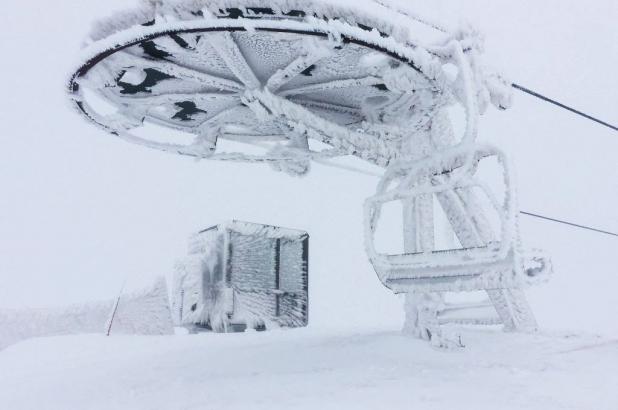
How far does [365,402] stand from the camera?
3160 millimetres

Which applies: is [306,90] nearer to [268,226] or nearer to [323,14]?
[323,14]

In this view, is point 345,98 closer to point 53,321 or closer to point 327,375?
point 327,375

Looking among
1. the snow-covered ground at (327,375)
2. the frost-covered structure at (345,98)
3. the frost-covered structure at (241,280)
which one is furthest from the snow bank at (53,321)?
the frost-covered structure at (345,98)

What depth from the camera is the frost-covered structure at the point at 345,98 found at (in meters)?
3.29

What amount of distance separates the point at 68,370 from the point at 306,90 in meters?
4.21

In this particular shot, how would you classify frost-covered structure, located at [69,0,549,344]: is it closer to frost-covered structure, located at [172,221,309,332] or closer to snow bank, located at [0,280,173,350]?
frost-covered structure, located at [172,221,309,332]

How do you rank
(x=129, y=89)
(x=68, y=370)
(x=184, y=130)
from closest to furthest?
(x=129, y=89) < (x=68, y=370) < (x=184, y=130)

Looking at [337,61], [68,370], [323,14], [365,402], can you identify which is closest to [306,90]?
[337,61]

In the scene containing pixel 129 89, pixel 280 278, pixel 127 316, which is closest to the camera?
pixel 129 89

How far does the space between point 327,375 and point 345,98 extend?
10.6 ft

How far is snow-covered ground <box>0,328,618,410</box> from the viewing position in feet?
10.6

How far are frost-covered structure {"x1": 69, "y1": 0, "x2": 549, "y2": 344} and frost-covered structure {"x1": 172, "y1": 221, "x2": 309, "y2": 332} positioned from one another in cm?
196

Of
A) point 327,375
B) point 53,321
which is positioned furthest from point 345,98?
point 53,321

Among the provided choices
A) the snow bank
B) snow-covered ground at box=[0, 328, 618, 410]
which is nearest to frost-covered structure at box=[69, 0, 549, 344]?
snow-covered ground at box=[0, 328, 618, 410]
